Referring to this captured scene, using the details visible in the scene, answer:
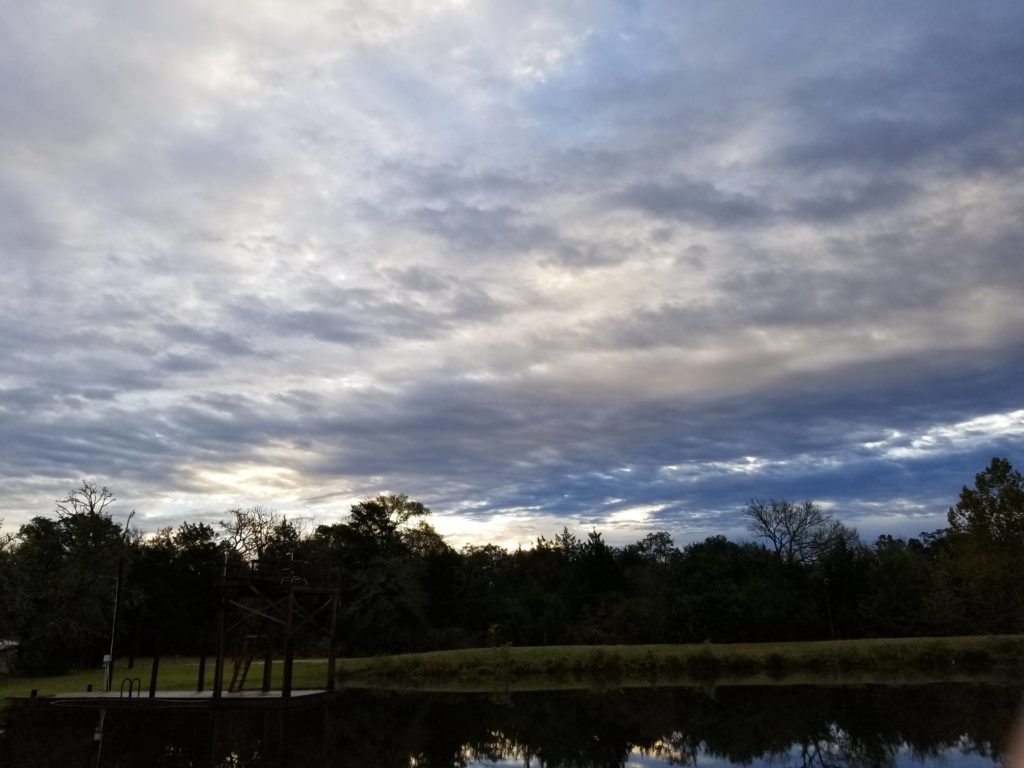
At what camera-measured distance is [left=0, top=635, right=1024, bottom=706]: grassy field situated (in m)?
36.3

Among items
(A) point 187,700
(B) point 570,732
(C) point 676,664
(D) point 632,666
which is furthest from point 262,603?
(C) point 676,664

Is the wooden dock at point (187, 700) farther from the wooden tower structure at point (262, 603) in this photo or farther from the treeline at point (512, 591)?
the treeline at point (512, 591)

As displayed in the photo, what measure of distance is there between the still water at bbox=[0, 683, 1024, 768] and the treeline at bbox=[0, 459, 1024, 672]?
783 inches

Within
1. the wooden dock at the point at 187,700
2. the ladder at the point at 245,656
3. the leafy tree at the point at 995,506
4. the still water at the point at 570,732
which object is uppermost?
the leafy tree at the point at 995,506

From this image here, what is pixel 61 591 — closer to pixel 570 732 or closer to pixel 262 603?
pixel 262 603

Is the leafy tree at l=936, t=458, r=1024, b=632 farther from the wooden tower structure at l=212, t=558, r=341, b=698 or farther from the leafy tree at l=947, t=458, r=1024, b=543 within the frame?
the wooden tower structure at l=212, t=558, r=341, b=698

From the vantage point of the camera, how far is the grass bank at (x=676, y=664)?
36812 mm

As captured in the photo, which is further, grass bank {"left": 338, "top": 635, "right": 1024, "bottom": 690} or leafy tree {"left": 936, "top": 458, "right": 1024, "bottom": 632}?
leafy tree {"left": 936, "top": 458, "right": 1024, "bottom": 632}

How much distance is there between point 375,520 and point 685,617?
22.6 metres

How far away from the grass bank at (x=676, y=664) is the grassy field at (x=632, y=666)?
0.16ft

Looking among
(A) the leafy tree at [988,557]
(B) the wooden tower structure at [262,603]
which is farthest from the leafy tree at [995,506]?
(B) the wooden tower structure at [262,603]

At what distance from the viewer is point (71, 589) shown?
45812 mm

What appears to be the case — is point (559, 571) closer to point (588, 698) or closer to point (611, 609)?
point (611, 609)

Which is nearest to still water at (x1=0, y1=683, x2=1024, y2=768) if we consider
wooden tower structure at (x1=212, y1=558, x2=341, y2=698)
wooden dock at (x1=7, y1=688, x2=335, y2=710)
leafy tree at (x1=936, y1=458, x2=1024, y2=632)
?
wooden dock at (x1=7, y1=688, x2=335, y2=710)
